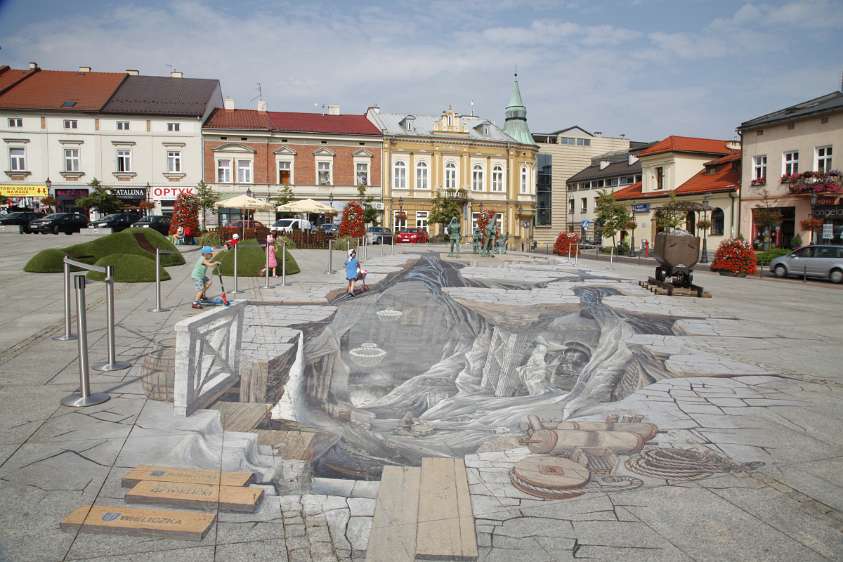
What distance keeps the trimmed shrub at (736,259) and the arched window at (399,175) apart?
33008 mm

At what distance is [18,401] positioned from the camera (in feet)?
20.5

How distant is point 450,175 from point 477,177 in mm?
2845

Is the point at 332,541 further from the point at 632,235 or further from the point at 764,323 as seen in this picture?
the point at 632,235

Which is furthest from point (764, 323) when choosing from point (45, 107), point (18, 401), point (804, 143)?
point (45, 107)

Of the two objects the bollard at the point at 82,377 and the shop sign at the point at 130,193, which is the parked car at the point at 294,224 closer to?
the shop sign at the point at 130,193

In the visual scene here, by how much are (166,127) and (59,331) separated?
43.0 meters

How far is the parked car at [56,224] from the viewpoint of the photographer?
36.2 meters

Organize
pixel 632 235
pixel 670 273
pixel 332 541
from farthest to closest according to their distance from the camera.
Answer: pixel 632 235 → pixel 670 273 → pixel 332 541

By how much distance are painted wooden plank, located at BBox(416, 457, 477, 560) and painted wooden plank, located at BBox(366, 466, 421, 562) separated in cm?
→ 6

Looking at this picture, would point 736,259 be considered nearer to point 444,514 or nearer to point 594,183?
point 444,514

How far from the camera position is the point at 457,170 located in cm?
5734

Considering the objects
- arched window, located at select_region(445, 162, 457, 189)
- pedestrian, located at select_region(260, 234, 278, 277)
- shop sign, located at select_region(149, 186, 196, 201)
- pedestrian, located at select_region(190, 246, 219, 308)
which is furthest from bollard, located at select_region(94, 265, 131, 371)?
arched window, located at select_region(445, 162, 457, 189)

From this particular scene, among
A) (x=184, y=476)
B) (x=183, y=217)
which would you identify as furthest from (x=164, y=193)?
(x=184, y=476)

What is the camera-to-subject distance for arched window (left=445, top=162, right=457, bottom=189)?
57.0 meters
